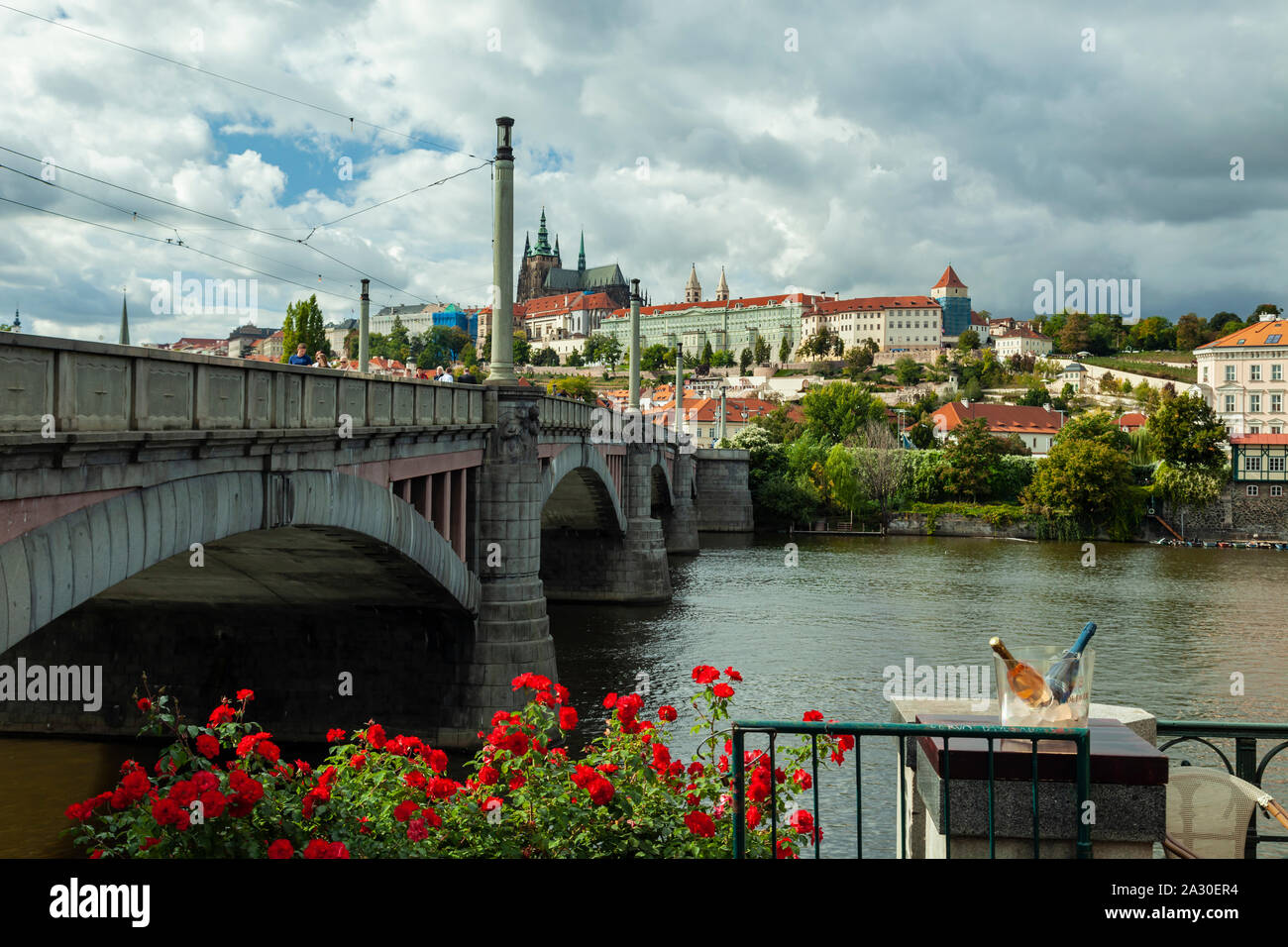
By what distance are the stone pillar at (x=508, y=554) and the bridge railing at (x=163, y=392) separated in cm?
512

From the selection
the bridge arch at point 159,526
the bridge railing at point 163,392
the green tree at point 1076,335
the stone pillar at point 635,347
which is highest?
the green tree at point 1076,335

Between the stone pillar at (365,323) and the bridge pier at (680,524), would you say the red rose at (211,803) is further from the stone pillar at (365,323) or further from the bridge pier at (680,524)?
the bridge pier at (680,524)

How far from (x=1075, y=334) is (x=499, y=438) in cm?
16329

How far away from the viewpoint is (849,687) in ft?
87.4

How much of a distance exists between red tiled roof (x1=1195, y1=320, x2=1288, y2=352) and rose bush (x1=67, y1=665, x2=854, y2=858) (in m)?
98.8

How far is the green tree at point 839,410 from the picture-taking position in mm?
103125

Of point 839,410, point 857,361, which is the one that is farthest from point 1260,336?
point 857,361

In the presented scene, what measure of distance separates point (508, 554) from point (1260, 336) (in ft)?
301

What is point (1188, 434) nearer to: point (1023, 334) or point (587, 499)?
point (587, 499)

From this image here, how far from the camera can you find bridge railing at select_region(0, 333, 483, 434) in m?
7.91

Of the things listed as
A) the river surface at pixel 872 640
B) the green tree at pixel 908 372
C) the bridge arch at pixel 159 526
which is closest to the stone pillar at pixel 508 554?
the river surface at pixel 872 640

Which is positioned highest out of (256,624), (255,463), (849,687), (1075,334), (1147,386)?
(1075,334)

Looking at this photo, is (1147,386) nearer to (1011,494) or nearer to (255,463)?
(1011,494)
